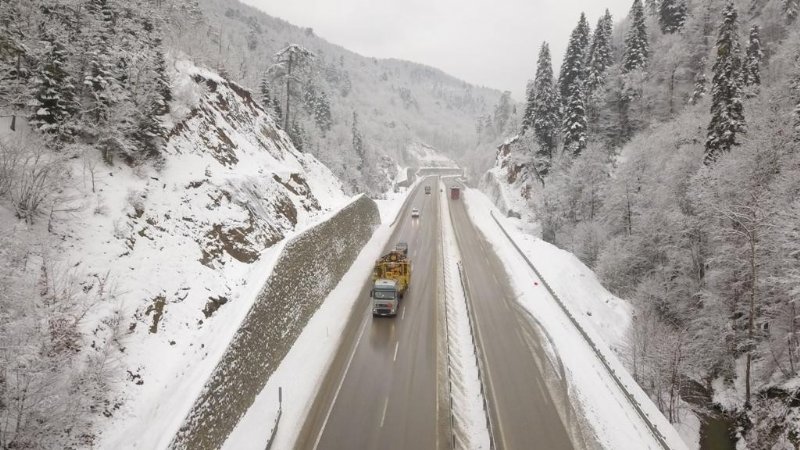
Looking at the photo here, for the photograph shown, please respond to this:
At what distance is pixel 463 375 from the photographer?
18531 mm

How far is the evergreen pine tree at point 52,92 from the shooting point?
16.0 metres

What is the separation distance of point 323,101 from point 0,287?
93.9m

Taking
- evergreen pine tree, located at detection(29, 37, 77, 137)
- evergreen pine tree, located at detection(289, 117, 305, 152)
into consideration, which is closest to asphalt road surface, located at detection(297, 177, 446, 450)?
evergreen pine tree, located at detection(29, 37, 77, 137)

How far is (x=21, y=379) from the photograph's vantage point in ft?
27.3

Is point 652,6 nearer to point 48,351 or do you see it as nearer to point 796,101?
point 796,101

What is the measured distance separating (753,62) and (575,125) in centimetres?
1728

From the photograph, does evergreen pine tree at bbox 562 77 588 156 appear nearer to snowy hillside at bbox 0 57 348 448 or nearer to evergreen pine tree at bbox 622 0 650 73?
evergreen pine tree at bbox 622 0 650 73

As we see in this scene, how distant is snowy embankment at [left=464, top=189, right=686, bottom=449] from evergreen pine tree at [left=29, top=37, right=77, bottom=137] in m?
25.9

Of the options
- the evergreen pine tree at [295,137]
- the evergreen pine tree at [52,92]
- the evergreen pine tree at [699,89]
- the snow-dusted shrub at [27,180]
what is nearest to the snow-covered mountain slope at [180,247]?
the snow-dusted shrub at [27,180]

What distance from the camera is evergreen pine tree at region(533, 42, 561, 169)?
5712cm

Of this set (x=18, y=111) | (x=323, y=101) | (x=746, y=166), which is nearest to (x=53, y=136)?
(x=18, y=111)

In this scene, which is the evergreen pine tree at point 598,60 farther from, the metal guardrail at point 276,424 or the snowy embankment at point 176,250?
the metal guardrail at point 276,424

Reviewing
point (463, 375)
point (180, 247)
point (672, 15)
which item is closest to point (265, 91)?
point (180, 247)

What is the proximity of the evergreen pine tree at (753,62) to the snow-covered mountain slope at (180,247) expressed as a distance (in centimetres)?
4349
